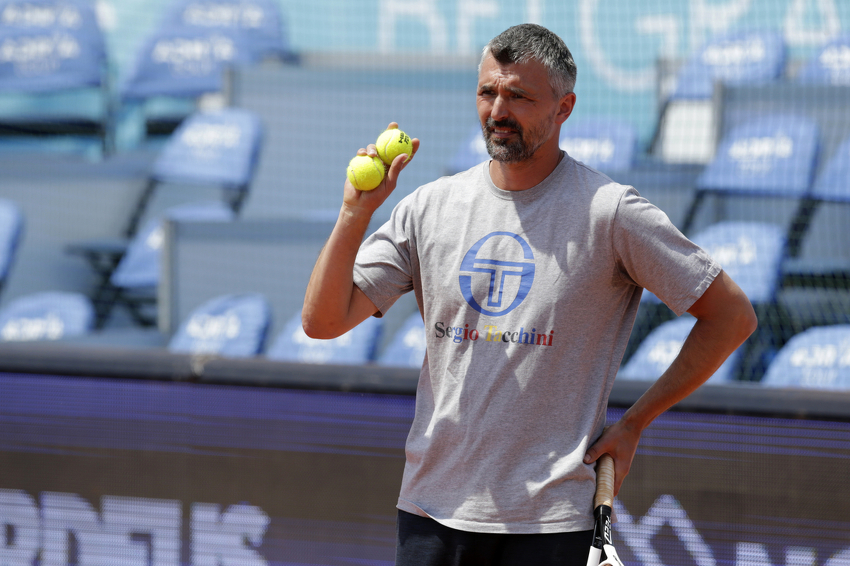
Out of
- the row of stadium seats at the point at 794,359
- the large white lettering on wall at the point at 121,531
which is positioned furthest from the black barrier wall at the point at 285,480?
the row of stadium seats at the point at 794,359

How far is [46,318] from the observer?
481cm

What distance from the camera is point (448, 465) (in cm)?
145

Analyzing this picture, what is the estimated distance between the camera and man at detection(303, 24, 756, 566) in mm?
1399

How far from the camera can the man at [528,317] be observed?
1.40 m

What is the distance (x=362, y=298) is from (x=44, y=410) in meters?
1.43

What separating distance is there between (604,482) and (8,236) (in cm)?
464

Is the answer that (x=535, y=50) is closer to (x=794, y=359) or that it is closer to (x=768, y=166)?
(x=794, y=359)

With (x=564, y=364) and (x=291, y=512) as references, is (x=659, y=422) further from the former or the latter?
(x=291, y=512)

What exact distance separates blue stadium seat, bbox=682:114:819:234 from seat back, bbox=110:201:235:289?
9.22 feet

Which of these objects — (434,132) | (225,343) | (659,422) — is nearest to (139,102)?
(434,132)

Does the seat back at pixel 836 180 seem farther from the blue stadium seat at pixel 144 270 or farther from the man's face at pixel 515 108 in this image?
the man's face at pixel 515 108

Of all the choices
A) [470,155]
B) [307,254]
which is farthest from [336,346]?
[470,155]

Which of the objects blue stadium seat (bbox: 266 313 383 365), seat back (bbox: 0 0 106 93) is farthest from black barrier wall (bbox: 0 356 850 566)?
seat back (bbox: 0 0 106 93)

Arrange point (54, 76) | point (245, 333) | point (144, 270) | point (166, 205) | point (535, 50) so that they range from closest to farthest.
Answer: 1. point (535, 50)
2. point (245, 333)
3. point (144, 270)
4. point (166, 205)
5. point (54, 76)
